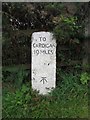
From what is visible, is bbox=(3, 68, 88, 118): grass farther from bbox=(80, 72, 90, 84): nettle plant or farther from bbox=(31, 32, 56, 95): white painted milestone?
bbox=(31, 32, 56, 95): white painted milestone

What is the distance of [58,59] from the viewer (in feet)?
18.0

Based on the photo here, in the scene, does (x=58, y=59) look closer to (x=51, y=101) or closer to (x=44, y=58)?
(x=44, y=58)

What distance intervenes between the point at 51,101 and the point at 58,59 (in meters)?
0.93

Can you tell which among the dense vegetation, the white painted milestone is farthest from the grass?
the white painted milestone

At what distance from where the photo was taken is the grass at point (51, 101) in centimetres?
456

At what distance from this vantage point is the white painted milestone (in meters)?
5.00

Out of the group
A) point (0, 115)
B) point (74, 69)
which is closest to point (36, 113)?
point (0, 115)

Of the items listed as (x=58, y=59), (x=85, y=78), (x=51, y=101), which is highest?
(x=58, y=59)

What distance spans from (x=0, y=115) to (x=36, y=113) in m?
0.54

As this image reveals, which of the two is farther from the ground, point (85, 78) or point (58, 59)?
point (58, 59)

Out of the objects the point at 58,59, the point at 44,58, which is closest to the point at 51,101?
the point at 44,58

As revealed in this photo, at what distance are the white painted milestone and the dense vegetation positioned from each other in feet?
0.54

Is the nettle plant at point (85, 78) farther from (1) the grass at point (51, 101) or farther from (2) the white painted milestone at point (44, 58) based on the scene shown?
(2) the white painted milestone at point (44, 58)

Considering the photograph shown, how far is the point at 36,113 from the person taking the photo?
4.56 metres
